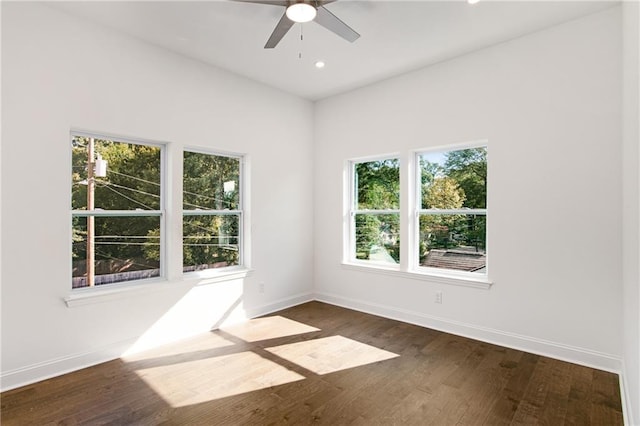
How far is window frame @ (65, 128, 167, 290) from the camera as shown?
3004 millimetres

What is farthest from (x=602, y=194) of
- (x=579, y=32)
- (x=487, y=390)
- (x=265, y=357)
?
(x=265, y=357)

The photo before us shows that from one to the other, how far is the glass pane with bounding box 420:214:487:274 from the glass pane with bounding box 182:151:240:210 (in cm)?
245

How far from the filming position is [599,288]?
2891 millimetres

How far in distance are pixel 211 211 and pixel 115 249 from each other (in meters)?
1.09

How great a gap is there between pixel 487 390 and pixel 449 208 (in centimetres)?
200

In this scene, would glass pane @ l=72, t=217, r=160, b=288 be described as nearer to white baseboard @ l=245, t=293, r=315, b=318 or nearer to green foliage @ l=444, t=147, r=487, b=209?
white baseboard @ l=245, t=293, r=315, b=318

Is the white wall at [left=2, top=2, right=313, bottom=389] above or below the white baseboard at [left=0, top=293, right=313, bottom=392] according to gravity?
above

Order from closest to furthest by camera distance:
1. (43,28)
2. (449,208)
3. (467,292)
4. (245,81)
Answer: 1. (43,28)
2. (467,292)
3. (449,208)
4. (245,81)

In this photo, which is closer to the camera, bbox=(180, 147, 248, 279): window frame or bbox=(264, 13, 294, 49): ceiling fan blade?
bbox=(264, 13, 294, 49): ceiling fan blade

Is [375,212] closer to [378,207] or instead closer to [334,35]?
[378,207]

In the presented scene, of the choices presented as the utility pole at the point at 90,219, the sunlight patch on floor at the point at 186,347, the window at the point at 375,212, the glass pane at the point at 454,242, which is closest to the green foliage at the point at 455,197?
the glass pane at the point at 454,242

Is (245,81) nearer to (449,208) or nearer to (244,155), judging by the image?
(244,155)

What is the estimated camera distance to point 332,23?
102 inches

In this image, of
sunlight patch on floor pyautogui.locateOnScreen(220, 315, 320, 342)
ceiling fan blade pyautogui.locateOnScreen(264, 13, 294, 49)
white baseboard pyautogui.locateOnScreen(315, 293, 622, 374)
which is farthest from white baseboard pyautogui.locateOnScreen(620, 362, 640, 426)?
ceiling fan blade pyautogui.locateOnScreen(264, 13, 294, 49)
